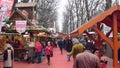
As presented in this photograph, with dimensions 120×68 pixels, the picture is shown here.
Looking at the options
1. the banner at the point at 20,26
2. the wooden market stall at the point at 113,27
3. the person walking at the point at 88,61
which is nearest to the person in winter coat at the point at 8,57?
the wooden market stall at the point at 113,27

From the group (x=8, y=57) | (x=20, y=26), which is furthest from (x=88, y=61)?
(x=20, y=26)

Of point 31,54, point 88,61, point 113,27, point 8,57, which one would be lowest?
point 31,54

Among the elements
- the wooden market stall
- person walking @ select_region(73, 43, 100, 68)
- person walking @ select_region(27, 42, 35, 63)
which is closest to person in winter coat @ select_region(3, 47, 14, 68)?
the wooden market stall

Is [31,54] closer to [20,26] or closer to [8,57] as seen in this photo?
[20,26]

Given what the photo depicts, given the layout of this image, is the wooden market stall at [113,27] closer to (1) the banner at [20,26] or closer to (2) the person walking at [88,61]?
(2) the person walking at [88,61]

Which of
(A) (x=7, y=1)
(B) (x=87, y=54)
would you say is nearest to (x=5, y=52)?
(A) (x=7, y=1)

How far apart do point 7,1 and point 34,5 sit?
112 feet

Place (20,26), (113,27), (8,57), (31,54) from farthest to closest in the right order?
(31,54) → (20,26) → (8,57) → (113,27)

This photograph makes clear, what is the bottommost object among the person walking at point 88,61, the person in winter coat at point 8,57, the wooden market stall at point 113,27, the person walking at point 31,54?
the person walking at point 31,54

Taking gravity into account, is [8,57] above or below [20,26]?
below

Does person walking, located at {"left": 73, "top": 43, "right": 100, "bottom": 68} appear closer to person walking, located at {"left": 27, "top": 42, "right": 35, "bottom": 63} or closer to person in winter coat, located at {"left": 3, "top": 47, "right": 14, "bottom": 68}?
person in winter coat, located at {"left": 3, "top": 47, "right": 14, "bottom": 68}

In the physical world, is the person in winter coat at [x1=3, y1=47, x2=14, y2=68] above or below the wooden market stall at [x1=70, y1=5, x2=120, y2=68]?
below

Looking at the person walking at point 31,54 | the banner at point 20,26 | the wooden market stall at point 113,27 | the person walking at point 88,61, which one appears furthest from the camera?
the person walking at point 31,54

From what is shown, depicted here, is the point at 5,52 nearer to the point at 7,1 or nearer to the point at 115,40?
the point at 7,1
